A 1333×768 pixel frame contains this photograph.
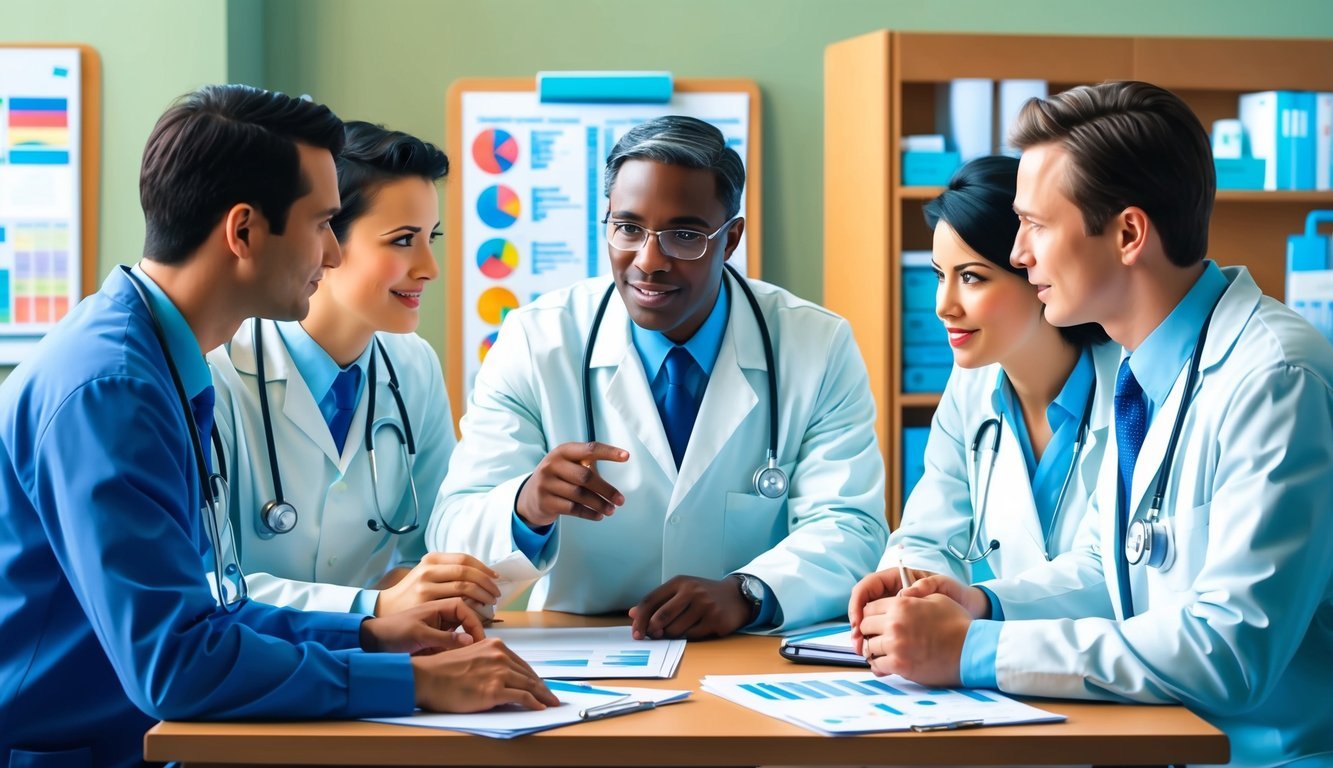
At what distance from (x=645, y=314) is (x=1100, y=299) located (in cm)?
77

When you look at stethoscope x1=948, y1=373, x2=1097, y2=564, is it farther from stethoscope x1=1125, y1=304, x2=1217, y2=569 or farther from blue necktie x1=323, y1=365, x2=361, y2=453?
blue necktie x1=323, y1=365, x2=361, y2=453

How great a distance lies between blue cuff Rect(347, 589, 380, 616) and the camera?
1.73m

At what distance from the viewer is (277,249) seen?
152 cm

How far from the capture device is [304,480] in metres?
2.01

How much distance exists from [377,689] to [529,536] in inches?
22.2

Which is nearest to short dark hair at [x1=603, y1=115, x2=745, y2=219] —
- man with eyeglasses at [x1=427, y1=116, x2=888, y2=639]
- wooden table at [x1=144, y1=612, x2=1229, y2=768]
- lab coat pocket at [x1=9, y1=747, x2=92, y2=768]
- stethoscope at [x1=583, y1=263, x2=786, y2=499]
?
man with eyeglasses at [x1=427, y1=116, x2=888, y2=639]

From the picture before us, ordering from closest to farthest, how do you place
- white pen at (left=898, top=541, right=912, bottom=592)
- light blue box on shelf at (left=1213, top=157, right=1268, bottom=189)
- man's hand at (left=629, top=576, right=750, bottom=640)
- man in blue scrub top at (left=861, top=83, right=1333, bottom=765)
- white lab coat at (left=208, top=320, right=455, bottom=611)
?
man in blue scrub top at (left=861, top=83, right=1333, bottom=765)
white pen at (left=898, top=541, right=912, bottom=592)
man's hand at (left=629, top=576, right=750, bottom=640)
white lab coat at (left=208, top=320, right=455, bottom=611)
light blue box on shelf at (left=1213, top=157, right=1268, bottom=189)

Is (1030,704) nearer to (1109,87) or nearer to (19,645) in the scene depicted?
(1109,87)

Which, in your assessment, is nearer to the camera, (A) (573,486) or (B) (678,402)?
(A) (573,486)

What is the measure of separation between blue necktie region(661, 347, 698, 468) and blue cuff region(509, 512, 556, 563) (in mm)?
299

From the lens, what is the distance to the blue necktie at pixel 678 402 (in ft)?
6.79

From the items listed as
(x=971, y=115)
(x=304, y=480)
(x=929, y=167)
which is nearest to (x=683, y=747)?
(x=304, y=480)

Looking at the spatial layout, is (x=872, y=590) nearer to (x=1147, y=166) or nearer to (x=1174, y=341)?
(x=1174, y=341)

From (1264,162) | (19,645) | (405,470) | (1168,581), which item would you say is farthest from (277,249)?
(1264,162)
